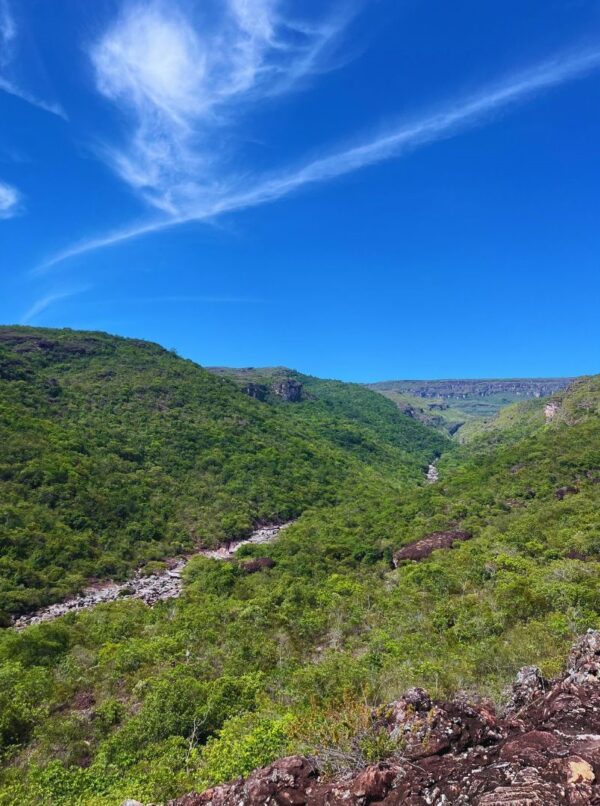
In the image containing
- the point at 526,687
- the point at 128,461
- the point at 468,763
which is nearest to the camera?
the point at 468,763

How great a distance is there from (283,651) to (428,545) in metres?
21.5

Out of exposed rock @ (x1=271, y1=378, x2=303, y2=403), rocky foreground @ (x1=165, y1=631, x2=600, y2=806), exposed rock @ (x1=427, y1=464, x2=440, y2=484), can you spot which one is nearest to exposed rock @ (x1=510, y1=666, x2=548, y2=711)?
rocky foreground @ (x1=165, y1=631, x2=600, y2=806)

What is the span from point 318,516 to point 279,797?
53.0 meters

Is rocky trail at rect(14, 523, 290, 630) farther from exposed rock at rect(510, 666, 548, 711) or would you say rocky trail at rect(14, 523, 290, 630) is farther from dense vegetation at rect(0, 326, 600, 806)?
exposed rock at rect(510, 666, 548, 711)

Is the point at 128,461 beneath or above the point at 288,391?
beneath

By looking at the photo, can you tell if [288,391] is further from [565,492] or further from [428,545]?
[428,545]

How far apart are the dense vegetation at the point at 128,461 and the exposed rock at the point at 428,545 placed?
72.3 feet

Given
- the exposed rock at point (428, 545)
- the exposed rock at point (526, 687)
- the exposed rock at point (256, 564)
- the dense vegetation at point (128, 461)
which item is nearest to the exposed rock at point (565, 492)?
the exposed rock at point (428, 545)

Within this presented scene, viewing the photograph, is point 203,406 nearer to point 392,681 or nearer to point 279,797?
point 392,681

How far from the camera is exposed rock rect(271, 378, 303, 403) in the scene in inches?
5980

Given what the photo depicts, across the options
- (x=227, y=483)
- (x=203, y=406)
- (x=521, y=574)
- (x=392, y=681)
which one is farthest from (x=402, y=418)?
(x=392, y=681)

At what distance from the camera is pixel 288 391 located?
154m

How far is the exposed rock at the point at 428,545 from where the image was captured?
3828cm

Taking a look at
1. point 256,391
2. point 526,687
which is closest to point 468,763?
point 526,687
